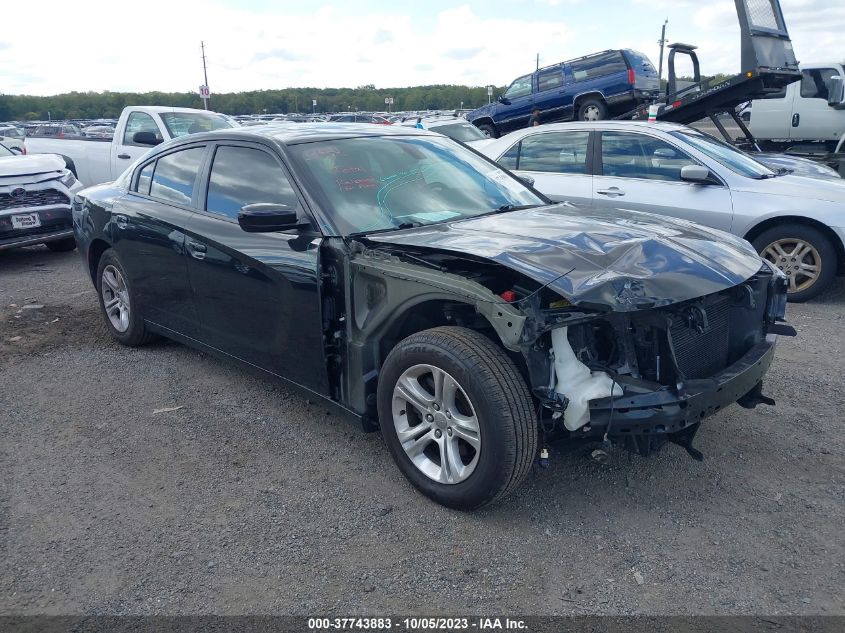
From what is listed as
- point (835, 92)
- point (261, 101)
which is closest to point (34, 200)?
point (835, 92)

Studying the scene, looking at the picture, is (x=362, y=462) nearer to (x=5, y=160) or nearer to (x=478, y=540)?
(x=478, y=540)

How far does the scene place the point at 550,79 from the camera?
17.4 metres

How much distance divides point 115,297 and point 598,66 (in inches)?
551

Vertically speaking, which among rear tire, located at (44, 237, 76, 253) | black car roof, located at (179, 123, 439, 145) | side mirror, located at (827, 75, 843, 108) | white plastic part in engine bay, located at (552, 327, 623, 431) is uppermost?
side mirror, located at (827, 75, 843, 108)

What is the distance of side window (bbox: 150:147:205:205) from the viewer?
4.45 meters

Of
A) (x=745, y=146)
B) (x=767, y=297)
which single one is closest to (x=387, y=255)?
(x=767, y=297)

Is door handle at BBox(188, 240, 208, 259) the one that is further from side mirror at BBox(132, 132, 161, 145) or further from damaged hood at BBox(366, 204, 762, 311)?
side mirror at BBox(132, 132, 161, 145)

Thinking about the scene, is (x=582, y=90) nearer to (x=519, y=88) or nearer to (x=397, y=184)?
(x=519, y=88)

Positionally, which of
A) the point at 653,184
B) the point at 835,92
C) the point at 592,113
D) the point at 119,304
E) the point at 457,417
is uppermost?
the point at 835,92

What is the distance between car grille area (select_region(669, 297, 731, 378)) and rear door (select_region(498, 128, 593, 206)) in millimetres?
3896

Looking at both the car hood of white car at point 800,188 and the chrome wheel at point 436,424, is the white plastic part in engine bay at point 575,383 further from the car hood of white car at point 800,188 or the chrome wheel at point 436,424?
the car hood of white car at point 800,188

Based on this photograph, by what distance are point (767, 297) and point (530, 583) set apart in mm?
1922

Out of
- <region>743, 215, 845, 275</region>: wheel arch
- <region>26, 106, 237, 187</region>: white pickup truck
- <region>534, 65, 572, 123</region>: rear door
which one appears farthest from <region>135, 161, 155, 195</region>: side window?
<region>534, 65, 572, 123</region>: rear door

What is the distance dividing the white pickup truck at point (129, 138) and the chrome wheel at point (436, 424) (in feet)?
27.1
